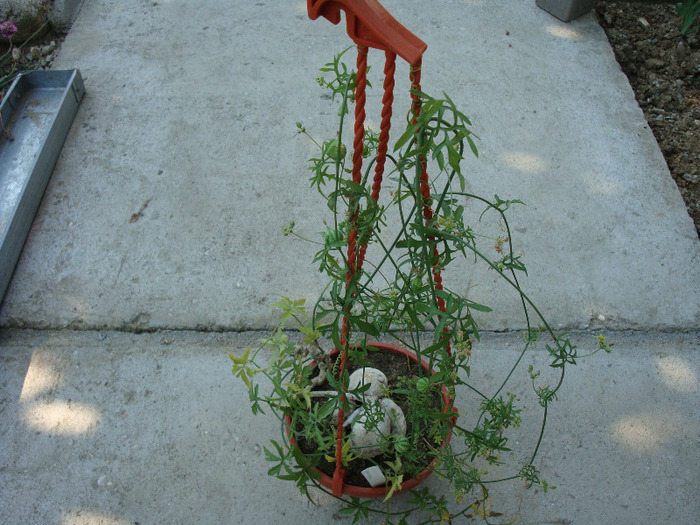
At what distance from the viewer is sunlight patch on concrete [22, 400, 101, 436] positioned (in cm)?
190

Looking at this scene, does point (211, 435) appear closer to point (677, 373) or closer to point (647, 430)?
point (647, 430)

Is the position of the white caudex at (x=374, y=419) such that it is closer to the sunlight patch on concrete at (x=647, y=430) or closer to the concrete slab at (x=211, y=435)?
the concrete slab at (x=211, y=435)

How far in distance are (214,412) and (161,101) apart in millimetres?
1500

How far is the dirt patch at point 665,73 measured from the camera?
261cm

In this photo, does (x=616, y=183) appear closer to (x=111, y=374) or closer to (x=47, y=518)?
(x=111, y=374)

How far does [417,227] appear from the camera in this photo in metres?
1.22

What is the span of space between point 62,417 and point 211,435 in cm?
47

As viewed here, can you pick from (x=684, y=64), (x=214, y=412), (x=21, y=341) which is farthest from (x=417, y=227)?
(x=684, y=64)

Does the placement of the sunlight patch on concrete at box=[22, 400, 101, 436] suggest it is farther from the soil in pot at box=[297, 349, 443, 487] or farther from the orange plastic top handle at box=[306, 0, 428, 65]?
the orange plastic top handle at box=[306, 0, 428, 65]

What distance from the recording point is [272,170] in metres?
2.52

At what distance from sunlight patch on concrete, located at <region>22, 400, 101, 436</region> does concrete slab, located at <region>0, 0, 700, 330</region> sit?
0.97 ft

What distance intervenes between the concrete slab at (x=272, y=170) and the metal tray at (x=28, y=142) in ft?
0.19

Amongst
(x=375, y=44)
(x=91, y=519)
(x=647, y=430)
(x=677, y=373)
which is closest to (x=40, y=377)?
(x=91, y=519)

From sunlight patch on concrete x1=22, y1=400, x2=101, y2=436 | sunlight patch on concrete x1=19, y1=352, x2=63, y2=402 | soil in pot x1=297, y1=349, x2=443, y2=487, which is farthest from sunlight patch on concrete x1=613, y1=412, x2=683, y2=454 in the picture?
sunlight patch on concrete x1=19, y1=352, x2=63, y2=402
